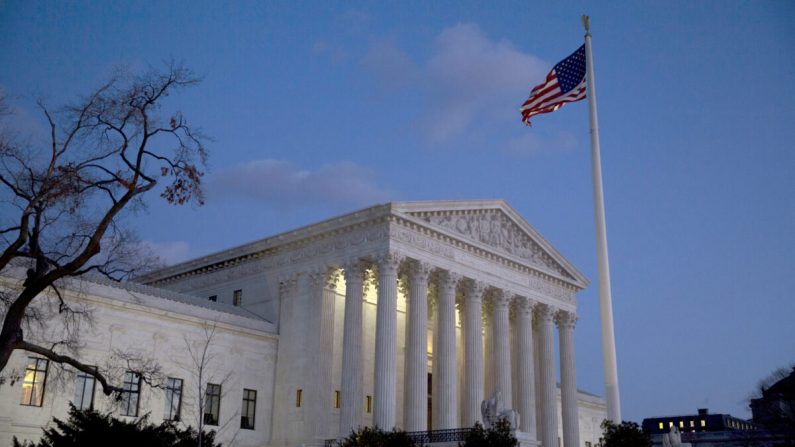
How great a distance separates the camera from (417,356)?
45.2 m

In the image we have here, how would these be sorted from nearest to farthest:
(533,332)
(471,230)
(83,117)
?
(83,117), (471,230), (533,332)

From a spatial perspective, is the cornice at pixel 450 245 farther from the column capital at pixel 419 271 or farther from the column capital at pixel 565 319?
the column capital at pixel 565 319

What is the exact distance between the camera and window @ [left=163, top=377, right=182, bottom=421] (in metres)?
42.7

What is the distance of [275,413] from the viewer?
156 ft

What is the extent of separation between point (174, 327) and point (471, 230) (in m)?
18.5

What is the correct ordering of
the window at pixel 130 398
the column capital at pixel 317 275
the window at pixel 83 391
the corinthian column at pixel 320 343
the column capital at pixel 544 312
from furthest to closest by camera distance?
the column capital at pixel 544 312, the column capital at pixel 317 275, the corinthian column at pixel 320 343, the window at pixel 130 398, the window at pixel 83 391

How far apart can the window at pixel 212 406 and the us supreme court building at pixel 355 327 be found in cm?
16

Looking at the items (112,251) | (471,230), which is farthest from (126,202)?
(471,230)

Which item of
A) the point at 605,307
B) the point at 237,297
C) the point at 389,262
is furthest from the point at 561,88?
the point at 237,297

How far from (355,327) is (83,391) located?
14101 millimetres

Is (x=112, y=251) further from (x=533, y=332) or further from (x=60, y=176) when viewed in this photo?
(x=533, y=332)

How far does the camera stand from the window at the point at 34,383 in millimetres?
37375

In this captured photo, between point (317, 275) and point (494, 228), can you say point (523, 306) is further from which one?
point (317, 275)


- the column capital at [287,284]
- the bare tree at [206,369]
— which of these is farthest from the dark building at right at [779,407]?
the bare tree at [206,369]
